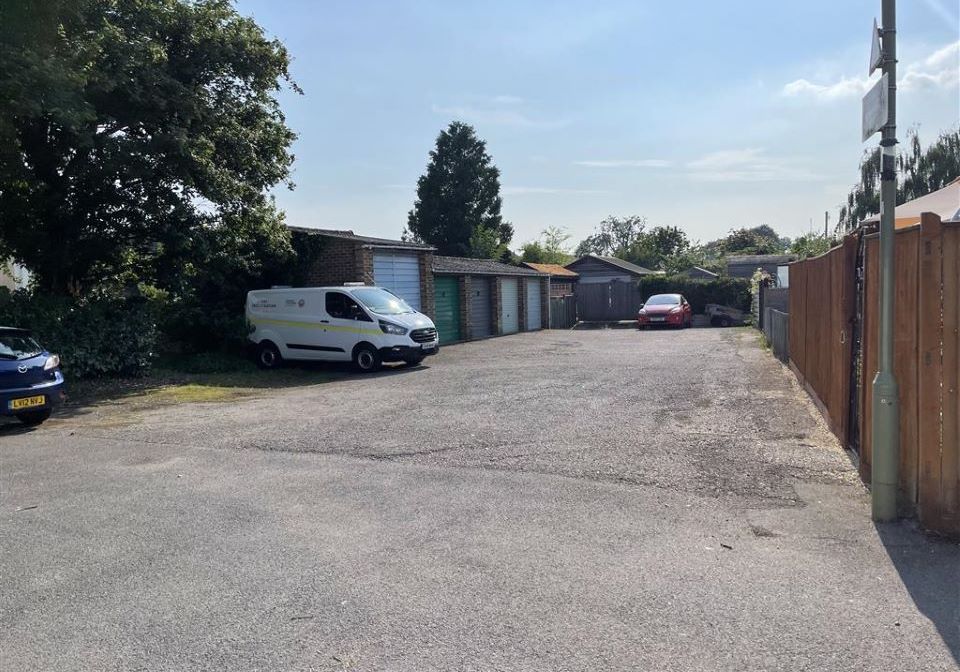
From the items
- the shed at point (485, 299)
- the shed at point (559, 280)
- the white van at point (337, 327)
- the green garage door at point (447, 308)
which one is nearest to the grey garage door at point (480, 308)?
the shed at point (485, 299)

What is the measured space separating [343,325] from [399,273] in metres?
5.94

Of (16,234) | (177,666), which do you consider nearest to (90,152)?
(16,234)

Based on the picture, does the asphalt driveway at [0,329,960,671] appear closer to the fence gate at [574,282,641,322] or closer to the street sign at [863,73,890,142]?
the street sign at [863,73,890,142]

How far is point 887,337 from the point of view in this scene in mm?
5055

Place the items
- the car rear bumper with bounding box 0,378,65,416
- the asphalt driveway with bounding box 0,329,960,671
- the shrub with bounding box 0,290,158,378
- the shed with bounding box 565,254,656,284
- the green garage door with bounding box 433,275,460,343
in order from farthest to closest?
1. the shed with bounding box 565,254,656,284
2. the green garage door with bounding box 433,275,460,343
3. the shrub with bounding box 0,290,158,378
4. the car rear bumper with bounding box 0,378,65,416
5. the asphalt driveway with bounding box 0,329,960,671

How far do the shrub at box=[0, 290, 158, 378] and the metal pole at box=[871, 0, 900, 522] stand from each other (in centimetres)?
1370

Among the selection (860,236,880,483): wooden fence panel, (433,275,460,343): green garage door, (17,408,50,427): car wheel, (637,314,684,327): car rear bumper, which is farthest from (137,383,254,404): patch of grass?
(637,314,684,327): car rear bumper

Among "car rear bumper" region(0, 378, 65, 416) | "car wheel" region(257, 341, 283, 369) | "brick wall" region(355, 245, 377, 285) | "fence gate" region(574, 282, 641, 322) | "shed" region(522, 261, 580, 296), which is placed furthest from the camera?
"shed" region(522, 261, 580, 296)

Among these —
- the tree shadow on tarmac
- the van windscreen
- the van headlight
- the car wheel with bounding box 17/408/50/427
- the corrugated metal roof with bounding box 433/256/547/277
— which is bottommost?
the tree shadow on tarmac

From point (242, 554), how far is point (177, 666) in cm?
146

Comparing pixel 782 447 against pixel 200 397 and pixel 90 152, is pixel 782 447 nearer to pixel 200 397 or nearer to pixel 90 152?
pixel 200 397

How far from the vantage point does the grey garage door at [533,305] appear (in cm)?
3234

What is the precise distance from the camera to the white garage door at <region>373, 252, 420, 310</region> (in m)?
21.2

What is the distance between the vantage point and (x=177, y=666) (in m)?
3.43
